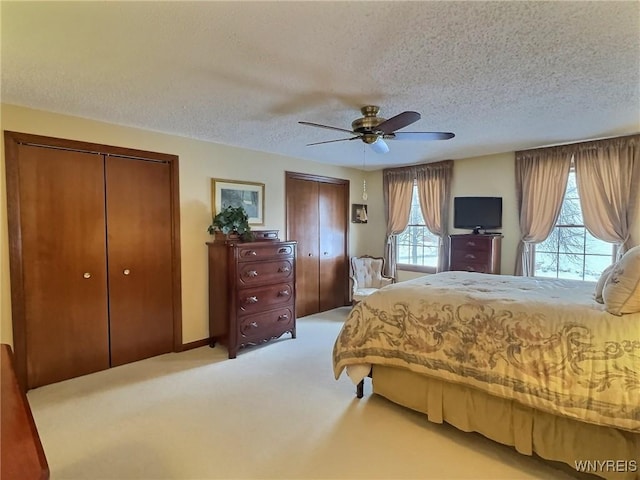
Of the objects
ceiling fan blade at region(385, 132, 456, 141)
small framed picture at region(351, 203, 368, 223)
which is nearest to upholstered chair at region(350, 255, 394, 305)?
small framed picture at region(351, 203, 368, 223)

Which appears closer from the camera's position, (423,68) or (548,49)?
(548,49)

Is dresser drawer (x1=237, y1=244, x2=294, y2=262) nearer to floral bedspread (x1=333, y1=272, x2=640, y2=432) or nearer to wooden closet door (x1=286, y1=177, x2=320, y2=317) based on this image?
wooden closet door (x1=286, y1=177, x2=320, y2=317)

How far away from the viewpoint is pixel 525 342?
1.93 metres

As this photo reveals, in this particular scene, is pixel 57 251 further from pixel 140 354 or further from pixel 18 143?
pixel 140 354

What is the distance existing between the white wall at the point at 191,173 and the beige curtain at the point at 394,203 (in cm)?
122

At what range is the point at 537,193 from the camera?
4090 mm

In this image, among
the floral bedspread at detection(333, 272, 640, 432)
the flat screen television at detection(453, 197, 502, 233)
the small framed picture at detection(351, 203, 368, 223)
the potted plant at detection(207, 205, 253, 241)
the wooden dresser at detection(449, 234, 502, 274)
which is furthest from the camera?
the small framed picture at detection(351, 203, 368, 223)

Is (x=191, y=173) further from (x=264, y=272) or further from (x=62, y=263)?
(x=62, y=263)

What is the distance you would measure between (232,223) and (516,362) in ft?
9.65

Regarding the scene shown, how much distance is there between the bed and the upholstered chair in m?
2.52

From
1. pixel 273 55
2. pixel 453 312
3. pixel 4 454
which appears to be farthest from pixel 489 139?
pixel 4 454

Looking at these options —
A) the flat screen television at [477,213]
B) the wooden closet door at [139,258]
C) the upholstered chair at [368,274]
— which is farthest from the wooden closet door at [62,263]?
the flat screen television at [477,213]

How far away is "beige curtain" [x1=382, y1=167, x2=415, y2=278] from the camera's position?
17.6ft

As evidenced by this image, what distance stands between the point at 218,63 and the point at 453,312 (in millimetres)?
2177
